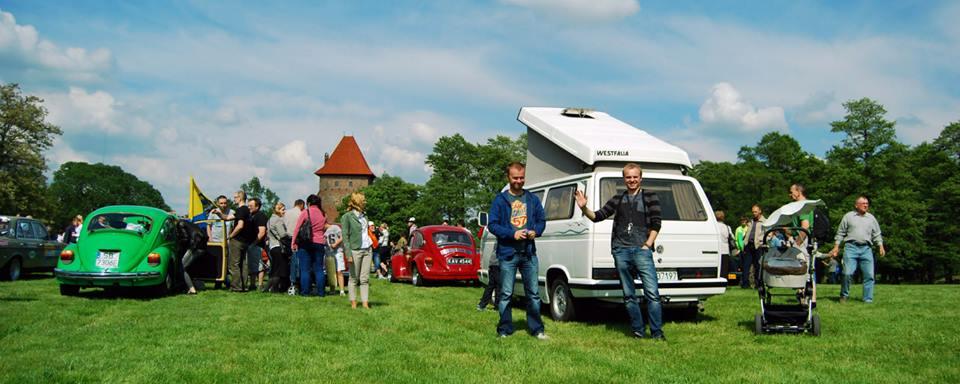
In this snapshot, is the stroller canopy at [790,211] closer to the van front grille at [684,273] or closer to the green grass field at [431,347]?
the van front grille at [684,273]

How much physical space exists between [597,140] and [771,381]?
4.96 m

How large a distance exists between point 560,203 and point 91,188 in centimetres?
10169

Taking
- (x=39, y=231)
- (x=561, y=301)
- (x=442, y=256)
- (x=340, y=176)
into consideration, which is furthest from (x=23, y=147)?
(x=340, y=176)

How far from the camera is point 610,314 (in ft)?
35.6

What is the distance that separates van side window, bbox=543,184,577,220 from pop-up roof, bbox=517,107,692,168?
472mm

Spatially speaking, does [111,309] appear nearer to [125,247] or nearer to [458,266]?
[125,247]

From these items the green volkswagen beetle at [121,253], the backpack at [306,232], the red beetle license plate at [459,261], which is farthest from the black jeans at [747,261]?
the green volkswagen beetle at [121,253]

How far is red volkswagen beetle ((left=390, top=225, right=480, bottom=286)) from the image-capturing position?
1797cm

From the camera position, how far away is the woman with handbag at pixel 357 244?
11.2 m

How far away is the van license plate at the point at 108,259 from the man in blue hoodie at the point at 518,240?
7597mm

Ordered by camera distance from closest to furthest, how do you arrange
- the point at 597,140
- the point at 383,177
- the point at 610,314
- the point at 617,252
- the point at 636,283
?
the point at 617,252
the point at 636,283
the point at 597,140
the point at 610,314
the point at 383,177

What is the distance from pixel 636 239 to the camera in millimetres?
8008

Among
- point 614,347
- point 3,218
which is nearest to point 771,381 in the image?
point 614,347

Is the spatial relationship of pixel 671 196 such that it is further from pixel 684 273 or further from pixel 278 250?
pixel 278 250
